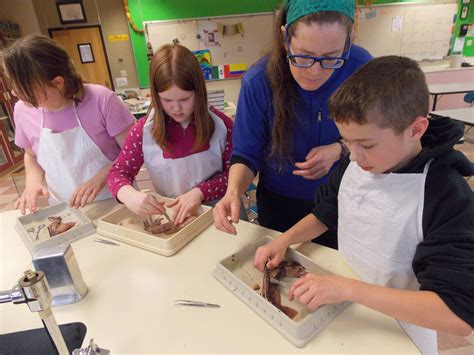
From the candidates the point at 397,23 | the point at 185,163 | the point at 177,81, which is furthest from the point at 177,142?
the point at 397,23

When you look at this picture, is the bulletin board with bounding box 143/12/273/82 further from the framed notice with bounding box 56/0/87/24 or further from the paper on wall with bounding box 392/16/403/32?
the paper on wall with bounding box 392/16/403/32

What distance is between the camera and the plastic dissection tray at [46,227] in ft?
3.53

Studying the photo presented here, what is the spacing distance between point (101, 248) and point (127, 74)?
205 inches

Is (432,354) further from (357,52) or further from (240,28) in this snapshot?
(240,28)

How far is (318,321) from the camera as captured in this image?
682mm

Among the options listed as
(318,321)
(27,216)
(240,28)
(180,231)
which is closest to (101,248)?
(180,231)

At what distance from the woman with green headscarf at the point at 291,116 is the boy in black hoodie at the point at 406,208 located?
212 millimetres

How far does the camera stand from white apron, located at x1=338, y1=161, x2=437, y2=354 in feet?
2.28

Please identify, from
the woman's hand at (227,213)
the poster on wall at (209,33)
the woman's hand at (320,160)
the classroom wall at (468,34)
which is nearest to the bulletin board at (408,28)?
the classroom wall at (468,34)

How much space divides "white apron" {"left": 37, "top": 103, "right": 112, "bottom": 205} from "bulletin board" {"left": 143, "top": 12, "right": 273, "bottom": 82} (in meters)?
4.25

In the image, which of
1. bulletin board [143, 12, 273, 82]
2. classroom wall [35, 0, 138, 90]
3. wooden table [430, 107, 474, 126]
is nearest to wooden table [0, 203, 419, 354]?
wooden table [430, 107, 474, 126]

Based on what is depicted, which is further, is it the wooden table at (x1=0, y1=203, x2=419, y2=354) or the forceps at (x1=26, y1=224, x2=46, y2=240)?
the forceps at (x1=26, y1=224, x2=46, y2=240)

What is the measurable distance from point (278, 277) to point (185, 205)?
0.47 meters

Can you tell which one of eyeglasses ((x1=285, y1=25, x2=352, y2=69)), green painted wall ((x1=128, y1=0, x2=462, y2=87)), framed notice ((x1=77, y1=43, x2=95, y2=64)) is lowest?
eyeglasses ((x1=285, y1=25, x2=352, y2=69))
